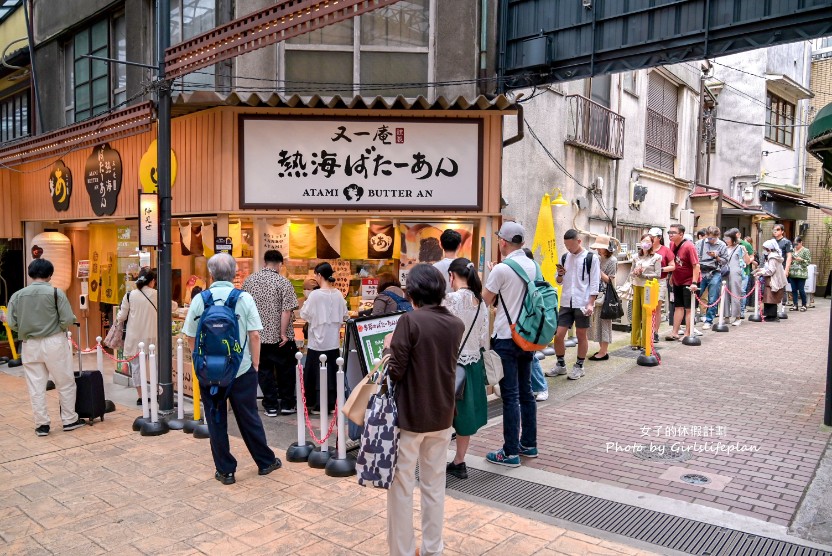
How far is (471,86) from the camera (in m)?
9.95

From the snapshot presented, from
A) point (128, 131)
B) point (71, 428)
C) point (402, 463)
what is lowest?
point (71, 428)

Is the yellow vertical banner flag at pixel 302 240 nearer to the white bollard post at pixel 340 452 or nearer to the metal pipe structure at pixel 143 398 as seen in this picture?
the metal pipe structure at pixel 143 398

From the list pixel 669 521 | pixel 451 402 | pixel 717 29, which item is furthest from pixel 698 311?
pixel 451 402

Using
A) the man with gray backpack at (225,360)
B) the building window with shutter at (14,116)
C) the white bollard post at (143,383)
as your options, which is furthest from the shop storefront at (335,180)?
the building window with shutter at (14,116)

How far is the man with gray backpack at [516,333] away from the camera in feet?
19.6

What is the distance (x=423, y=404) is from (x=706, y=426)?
15.4 ft

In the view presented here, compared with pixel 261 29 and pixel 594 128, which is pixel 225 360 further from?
pixel 594 128

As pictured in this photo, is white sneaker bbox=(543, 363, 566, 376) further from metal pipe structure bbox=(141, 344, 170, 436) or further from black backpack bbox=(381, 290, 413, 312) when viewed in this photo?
metal pipe structure bbox=(141, 344, 170, 436)

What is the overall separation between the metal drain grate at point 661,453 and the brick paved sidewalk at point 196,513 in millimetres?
1990

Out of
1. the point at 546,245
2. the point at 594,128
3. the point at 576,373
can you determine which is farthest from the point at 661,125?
the point at 576,373

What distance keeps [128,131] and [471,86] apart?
5554 millimetres

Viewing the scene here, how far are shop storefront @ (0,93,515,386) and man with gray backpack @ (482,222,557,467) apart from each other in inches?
84.4

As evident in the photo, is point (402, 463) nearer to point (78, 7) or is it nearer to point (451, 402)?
point (451, 402)

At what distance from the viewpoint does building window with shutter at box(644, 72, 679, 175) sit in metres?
17.6
